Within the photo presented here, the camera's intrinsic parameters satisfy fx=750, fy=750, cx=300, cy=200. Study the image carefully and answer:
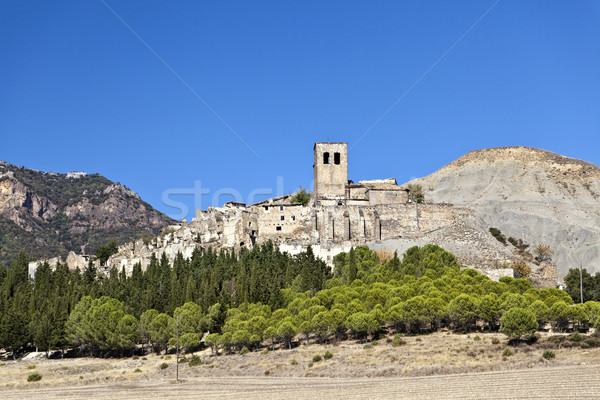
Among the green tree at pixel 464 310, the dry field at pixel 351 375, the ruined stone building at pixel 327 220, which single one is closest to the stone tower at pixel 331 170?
the ruined stone building at pixel 327 220

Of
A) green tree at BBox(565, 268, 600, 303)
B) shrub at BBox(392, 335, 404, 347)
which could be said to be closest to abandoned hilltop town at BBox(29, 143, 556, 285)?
green tree at BBox(565, 268, 600, 303)

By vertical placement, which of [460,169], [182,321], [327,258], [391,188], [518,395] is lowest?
[518,395]

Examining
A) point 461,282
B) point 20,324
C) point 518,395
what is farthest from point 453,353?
point 20,324

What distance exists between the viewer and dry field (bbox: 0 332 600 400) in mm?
44125

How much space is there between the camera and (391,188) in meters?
95.6

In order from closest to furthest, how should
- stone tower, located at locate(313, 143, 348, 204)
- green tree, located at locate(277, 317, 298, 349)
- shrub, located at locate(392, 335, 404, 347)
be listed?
1. shrub, located at locate(392, 335, 404, 347)
2. green tree, located at locate(277, 317, 298, 349)
3. stone tower, located at locate(313, 143, 348, 204)

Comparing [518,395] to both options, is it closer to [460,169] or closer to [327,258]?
[327,258]

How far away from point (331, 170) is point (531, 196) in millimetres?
44585

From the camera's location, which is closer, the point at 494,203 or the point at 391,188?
the point at 391,188

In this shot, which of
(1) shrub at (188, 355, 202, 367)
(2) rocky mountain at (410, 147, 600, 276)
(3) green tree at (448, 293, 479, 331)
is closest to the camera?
(1) shrub at (188, 355, 202, 367)

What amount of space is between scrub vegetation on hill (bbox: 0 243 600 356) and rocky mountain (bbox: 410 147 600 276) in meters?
22.7

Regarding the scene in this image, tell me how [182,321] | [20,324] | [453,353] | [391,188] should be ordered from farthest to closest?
1. [391,188]
2. [20,324]
3. [182,321]
4. [453,353]

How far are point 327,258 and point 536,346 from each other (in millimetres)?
33478

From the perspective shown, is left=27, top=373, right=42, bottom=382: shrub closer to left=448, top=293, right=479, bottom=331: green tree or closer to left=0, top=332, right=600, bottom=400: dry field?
left=0, top=332, right=600, bottom=400: dry field
